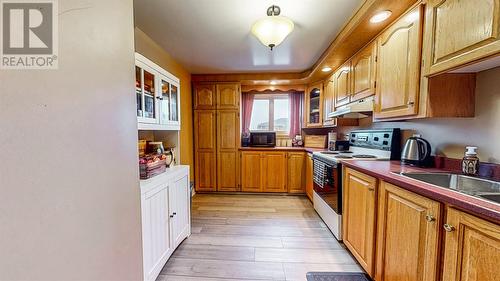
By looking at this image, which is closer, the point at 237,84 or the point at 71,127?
the point at 71,127

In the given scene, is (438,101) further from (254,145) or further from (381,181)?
(254,145)

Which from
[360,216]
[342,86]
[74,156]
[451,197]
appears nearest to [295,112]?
[342,86]

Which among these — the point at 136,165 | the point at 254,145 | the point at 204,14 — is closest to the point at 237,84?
the point at 254,145

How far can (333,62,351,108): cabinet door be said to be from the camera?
2750mm

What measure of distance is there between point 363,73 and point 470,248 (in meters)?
1.92

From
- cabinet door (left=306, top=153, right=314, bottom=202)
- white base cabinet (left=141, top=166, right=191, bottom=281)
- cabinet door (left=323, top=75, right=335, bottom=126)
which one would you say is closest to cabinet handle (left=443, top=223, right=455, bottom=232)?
white base cabinet (left=141, top=166, right=191, bottom=281)

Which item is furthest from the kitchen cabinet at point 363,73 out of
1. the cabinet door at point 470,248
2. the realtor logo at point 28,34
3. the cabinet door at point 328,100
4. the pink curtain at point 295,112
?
the realtor logo at point 28,34

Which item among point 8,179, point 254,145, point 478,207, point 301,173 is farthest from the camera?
point 254,145

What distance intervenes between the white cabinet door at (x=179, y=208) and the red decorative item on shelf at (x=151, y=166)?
0.21 m

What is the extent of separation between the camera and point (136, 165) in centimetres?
94

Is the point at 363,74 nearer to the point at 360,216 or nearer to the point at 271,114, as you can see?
the point at 360,216

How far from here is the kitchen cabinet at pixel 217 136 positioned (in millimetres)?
3967

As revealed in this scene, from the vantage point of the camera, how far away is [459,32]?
1.16 metres

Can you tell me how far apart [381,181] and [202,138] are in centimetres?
315
